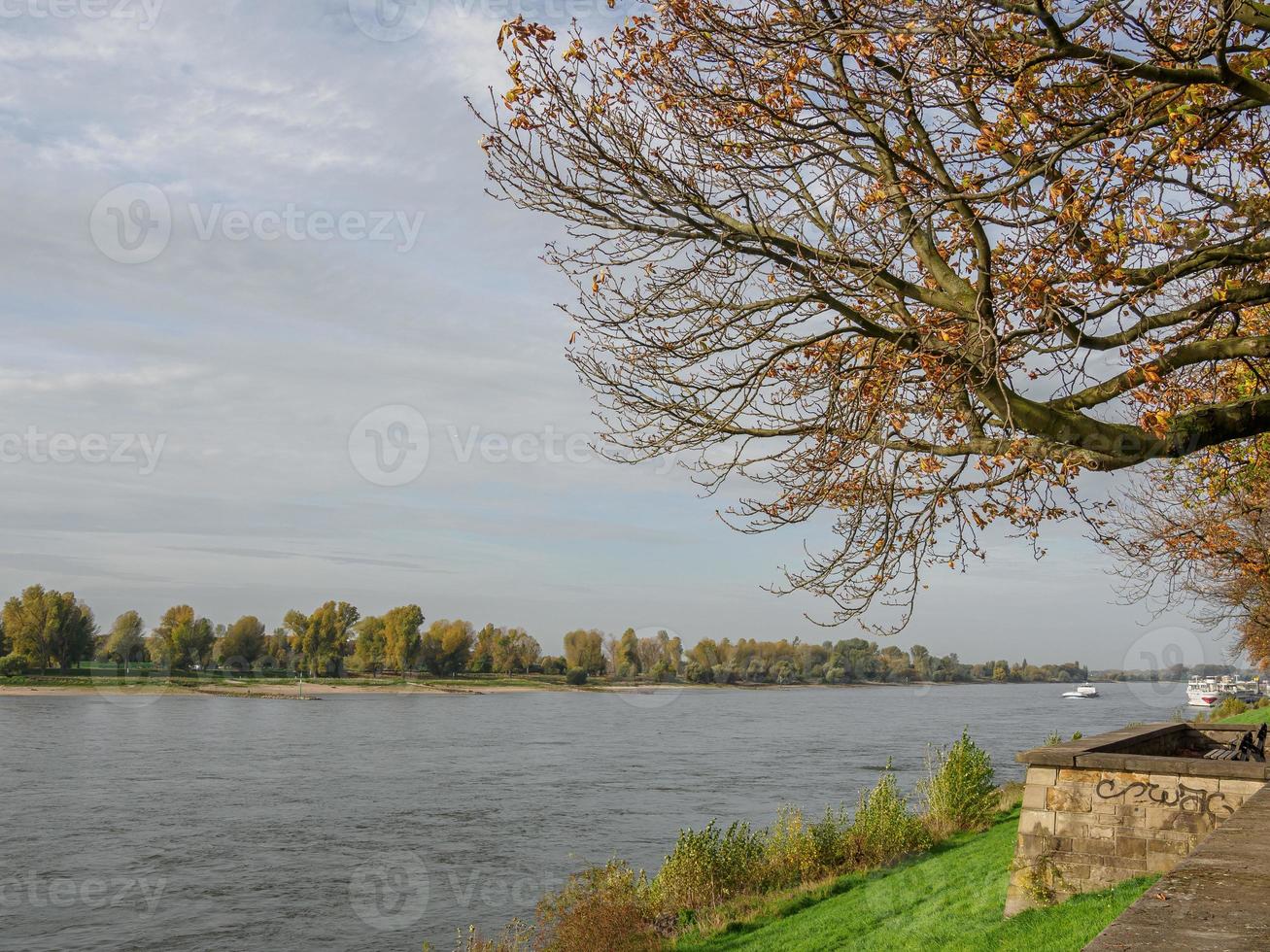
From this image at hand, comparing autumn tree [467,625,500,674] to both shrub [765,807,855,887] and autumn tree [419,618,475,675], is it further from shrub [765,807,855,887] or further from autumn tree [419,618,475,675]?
shrub [765,807,855,887]

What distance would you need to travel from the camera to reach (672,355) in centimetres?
935

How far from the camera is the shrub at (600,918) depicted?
14.7 meters

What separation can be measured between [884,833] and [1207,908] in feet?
53.5


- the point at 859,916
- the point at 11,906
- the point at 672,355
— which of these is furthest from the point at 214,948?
the point at 672,355

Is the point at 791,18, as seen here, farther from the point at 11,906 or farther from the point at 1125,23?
the point at 11,906

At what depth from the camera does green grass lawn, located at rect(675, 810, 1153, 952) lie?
9.92 m

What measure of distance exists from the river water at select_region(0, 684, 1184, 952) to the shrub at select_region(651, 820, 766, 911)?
13.4ft

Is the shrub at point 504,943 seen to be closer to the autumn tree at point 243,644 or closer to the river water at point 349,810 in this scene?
the river water at point 349,810

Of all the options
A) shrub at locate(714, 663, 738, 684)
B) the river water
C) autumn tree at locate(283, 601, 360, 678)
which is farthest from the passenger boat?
autumn tree at locate(283, 601, 360, 678)

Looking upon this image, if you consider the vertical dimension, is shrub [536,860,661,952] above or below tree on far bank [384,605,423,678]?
below

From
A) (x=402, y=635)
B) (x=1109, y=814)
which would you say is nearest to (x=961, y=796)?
(x=1109, y=814)

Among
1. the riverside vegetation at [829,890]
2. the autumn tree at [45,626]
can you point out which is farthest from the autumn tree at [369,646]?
the riverside vegetation at [829,890]

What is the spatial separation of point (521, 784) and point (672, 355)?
3322cm

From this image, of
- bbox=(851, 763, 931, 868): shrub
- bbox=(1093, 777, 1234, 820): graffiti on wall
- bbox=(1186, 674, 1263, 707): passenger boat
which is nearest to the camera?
bbox=(1093, 777, 1234, 820): graffiti on wall
